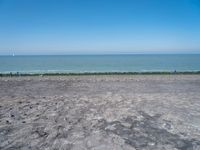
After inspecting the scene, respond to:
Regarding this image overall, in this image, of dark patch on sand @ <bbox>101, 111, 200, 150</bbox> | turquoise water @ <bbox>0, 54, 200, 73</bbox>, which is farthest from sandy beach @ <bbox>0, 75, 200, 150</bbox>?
turquoise water @ <bbox>0, 54, 200, 73</bbox>

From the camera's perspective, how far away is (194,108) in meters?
6.01

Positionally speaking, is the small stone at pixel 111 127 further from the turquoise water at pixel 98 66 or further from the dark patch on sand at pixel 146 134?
the turquoise water at pixel 98 66

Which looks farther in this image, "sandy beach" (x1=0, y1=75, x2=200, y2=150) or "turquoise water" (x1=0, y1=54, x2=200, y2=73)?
"turquoise water" (x1=0, y1=54, x2=200, y2=73)

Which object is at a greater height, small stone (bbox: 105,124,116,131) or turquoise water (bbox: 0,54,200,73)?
small stone (bbox: 105,124,116,131)

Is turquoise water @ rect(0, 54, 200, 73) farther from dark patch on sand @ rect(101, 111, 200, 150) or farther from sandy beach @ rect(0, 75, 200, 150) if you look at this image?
dark patch on sand @ rect(101, 111, 200, 150)

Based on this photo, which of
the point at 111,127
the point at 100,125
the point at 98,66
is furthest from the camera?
the point at 98,66

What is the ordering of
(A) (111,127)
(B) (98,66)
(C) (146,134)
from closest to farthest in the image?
1. (C) (146,134)
2. (A) (111,127)
3. (B) (98,66)

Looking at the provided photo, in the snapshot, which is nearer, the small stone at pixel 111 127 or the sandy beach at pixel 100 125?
the sandy beach at pixel 100 125

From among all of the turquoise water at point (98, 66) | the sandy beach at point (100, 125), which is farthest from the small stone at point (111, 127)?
the turquoise water at point (98, 66)

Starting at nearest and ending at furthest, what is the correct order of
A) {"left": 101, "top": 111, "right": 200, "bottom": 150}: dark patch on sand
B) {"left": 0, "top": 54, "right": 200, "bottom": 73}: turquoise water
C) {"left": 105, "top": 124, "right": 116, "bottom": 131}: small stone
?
{"left": 101, "top": 111, "right": 200, "bottom": 150}: dark patch on sand, {"left": 105, "top": 124, "right": 116, "bottom": 131}: small stone, {"left": 0, "top": 54, "right": 200, "bottom": 73}: turquoise water

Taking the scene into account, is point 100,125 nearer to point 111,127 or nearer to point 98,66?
point 111,127

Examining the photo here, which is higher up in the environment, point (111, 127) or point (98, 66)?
point (111, 127)

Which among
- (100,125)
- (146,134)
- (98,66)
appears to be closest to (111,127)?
(100,125)

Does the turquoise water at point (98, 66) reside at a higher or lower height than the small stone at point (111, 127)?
lower
